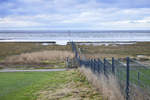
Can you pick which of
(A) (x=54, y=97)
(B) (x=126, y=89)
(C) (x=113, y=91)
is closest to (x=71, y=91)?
(A) (x=54, y=97)

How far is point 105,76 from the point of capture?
908 centimetres

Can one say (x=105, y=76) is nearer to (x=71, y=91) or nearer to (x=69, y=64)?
(x=71, y=91)

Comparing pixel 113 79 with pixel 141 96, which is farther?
pixel 113 79

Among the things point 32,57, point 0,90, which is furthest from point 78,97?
point 32,57

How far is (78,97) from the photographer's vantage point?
8.69 m

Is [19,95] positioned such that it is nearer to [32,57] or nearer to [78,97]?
[78,97]

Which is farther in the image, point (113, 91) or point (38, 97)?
point (38, 97)

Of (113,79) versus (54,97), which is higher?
(113,79)

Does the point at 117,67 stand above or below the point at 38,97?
above

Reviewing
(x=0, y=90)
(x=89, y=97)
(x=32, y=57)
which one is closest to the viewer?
(x=89, y=97)

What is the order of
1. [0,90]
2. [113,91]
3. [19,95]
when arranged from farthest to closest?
[0,90], [19,95], [113,91]

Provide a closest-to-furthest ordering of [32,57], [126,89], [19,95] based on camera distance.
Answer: [126,89] → [19,95] → [32,57]

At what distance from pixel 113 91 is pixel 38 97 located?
3487 millimetres

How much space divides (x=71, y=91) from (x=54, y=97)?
1.05 meters
